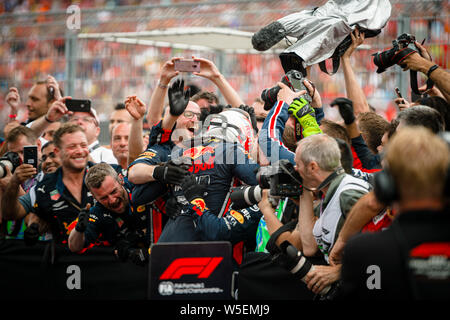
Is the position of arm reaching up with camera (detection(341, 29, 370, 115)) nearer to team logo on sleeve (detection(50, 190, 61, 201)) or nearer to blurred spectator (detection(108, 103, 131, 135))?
team logo on sleeve (detection(50, 190, 61, 201))

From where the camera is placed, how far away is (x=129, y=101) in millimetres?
4633

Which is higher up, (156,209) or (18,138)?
(18,138)

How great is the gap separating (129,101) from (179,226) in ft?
4.01

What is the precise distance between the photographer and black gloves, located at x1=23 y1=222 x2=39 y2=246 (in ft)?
7.57

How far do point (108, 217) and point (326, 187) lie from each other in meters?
1.86

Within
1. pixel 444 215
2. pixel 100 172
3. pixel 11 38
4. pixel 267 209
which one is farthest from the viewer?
pixel 11 38

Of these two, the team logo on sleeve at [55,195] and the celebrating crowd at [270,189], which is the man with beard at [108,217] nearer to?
the celebrating crowd at [270,189]

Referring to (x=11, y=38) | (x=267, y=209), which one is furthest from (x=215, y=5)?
(x=267, y=209)

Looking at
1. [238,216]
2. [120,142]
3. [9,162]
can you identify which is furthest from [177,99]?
[120,142]

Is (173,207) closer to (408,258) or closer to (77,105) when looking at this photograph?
(408,258)

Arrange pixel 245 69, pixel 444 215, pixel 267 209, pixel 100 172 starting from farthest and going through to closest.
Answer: pixel 245 69 → pixel 100 172 → pixel 267 209 → pixel 444 215

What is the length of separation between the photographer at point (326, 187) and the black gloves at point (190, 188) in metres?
0.68
